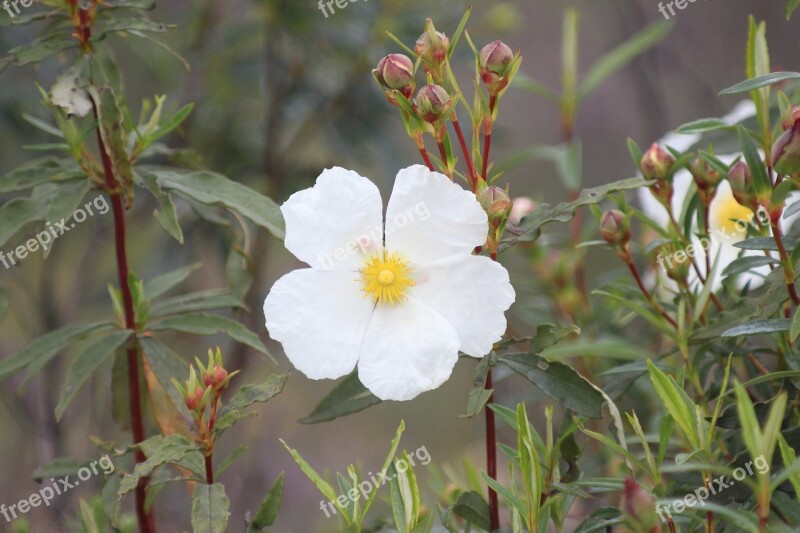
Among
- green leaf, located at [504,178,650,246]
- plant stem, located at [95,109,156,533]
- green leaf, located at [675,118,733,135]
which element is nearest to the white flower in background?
green leaf, located at [675,118,733,135]

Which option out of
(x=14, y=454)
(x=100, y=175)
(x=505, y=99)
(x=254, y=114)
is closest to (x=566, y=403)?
(x=100, y=175)

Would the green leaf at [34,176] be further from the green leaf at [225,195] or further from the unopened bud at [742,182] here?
the unopened bud at [742,182]

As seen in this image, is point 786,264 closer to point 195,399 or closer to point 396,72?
point 396,72

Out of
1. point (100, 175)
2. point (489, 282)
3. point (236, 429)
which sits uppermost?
point (100, 175)

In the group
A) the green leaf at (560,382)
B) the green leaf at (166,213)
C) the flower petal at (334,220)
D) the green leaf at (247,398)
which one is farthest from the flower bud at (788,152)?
the green leaf at (166,213)

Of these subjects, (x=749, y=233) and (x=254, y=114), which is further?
(x=254, y=114)

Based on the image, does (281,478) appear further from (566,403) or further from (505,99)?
(505,99)
